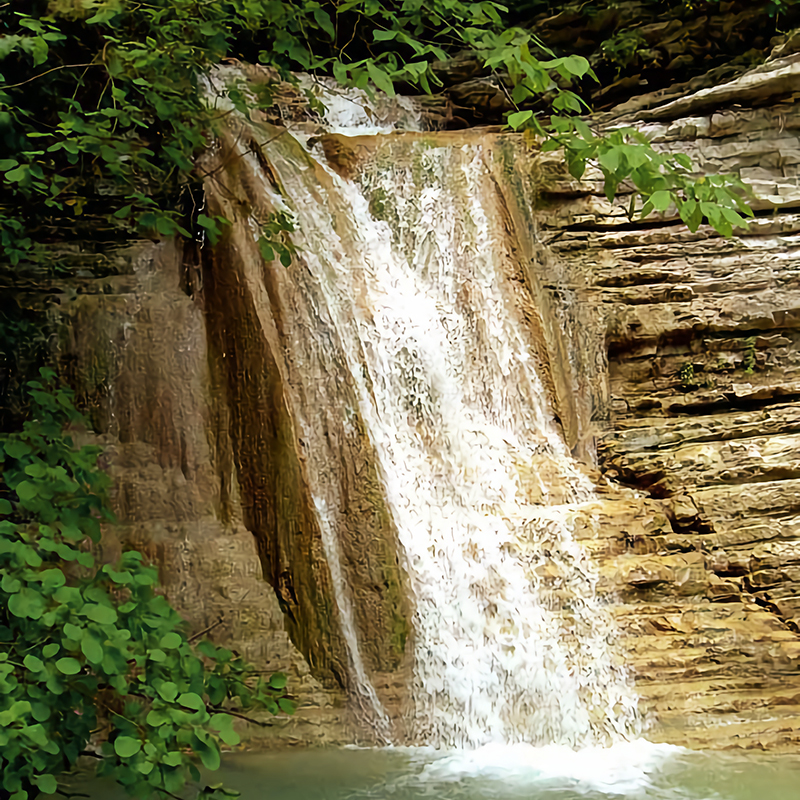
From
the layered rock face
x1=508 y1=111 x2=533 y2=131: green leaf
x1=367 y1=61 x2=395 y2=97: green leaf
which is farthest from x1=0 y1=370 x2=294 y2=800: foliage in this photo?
the layered rock face

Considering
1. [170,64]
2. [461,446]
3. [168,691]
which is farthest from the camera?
[461,446]

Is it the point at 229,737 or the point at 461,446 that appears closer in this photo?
the point at 229,737

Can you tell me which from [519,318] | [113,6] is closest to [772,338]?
[519,318]

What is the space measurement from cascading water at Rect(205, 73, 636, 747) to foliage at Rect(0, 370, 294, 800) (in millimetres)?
1846

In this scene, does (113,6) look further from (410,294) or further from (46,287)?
(410,294)

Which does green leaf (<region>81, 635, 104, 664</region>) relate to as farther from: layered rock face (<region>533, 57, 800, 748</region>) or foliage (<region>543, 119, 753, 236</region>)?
layered rock face (<region>533, 57, 800, 748</region>)

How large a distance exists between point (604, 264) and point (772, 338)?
1.30 m

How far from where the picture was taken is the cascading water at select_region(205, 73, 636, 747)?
405 cm

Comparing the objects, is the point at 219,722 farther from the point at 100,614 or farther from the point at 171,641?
the point at 100,614

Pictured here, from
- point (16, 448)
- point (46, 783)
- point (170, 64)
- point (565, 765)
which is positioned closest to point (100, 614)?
point (46, 783)

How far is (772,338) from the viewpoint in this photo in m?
5.59

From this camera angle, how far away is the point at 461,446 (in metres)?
5.04

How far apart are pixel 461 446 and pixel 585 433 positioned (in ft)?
3.65

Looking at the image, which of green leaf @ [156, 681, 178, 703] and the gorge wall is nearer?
green leaf @ [156, 681, 178, 703]
